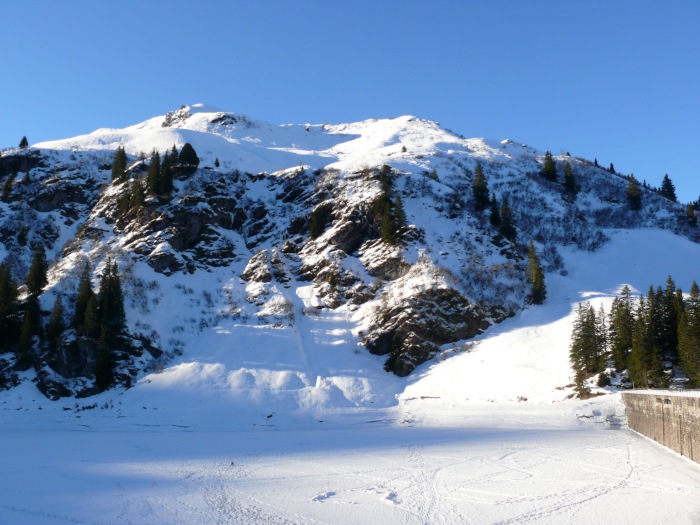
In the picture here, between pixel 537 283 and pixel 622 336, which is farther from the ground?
pixel 537 283

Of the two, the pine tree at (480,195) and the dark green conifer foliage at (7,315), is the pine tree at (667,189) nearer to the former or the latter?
the pine tree at (480,195)

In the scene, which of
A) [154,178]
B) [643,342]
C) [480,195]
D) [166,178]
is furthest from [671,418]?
[154,178]

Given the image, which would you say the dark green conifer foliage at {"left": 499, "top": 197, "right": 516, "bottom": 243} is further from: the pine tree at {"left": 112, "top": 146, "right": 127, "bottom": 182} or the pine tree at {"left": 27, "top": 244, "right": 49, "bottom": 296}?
the pine tree at {"left": 112, "top": 146, "right": 127, "bottom": 182}

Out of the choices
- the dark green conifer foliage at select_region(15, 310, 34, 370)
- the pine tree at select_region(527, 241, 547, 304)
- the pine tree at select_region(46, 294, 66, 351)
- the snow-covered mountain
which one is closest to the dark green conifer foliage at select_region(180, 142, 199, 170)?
the snow-covered mountain

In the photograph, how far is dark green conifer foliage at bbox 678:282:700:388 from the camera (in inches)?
1346

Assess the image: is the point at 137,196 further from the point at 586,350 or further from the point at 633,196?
the point at 633,196

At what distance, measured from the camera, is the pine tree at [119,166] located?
7506 centimetres

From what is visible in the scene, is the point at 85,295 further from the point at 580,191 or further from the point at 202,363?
the point at 580,191

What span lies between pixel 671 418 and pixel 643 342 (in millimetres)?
14405

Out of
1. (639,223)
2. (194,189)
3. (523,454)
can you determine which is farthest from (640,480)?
(639,223)

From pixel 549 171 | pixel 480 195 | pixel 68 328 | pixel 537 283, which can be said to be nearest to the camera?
pixel 68 328

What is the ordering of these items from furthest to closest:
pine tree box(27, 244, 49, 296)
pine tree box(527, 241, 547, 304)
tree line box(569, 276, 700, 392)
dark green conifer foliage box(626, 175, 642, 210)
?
dark green conifer foliage box(626, 175, 642, 210) → pine tree box(527, 241, 547, 304) → pine tree box(27, 244, 49, 296) → tree line box(569, 276, 700, 392)

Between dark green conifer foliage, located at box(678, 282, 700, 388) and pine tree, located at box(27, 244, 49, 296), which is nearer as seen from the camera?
dark green conifer foliage, located at box(678, 282, 700, 388)

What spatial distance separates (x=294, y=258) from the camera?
6512cm
